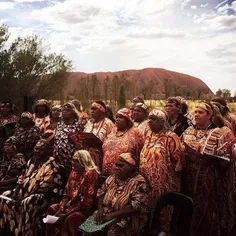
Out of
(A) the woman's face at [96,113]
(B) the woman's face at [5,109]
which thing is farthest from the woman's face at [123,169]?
(B) the woman's face at [5,109]

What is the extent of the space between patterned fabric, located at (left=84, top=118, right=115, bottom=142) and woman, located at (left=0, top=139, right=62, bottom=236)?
81 centimetres

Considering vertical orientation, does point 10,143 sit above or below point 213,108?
below

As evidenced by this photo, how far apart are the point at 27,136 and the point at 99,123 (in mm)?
1324

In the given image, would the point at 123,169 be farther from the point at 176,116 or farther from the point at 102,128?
the point at 176,116

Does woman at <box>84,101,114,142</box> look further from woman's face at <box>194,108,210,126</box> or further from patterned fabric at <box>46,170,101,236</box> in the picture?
woman's face at <box>194,108,210,126</box>

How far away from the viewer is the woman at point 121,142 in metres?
4.76

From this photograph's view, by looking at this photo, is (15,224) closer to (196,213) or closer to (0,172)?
(0,172)

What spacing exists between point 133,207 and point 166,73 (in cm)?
8333

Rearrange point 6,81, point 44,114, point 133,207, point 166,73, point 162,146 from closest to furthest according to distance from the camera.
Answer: point 133,207
point 162,146
point 44,114
point 6,81
point 166,73

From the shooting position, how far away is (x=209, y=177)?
4.34 metres

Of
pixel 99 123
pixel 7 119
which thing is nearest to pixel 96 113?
pixel 99 123

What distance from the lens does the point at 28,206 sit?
179 inches

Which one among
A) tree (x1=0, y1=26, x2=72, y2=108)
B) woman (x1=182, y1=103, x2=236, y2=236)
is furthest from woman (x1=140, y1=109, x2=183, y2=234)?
tree (x1=0, y1=26, x2=72, y2=108)

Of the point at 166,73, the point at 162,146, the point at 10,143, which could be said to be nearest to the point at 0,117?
the point at 10,143
